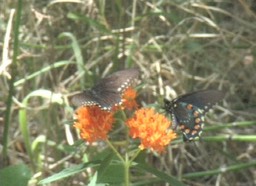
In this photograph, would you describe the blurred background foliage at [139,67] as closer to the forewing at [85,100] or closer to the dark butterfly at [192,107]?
the dark butterfly at [192,107]

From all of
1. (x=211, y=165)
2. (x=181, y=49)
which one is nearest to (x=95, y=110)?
(x=211, y=165)

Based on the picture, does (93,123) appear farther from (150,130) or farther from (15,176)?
(15,176)

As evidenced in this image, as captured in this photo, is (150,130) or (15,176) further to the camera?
(15,176)

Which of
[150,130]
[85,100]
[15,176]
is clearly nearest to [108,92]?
[85,100]

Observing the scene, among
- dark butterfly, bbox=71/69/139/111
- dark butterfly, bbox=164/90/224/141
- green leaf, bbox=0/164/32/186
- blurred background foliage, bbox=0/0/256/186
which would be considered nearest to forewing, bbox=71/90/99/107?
dark butterfly, bbox=71/69/139/111

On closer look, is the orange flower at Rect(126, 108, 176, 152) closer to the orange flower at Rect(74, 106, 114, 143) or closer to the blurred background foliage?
the orange flower at Rect(74, 106, 114, 143)

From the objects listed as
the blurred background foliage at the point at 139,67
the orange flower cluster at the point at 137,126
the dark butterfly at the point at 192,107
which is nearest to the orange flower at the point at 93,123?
the orange flower cluster at the point at 137,126

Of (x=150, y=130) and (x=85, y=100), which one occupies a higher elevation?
(x=85, y=100)
